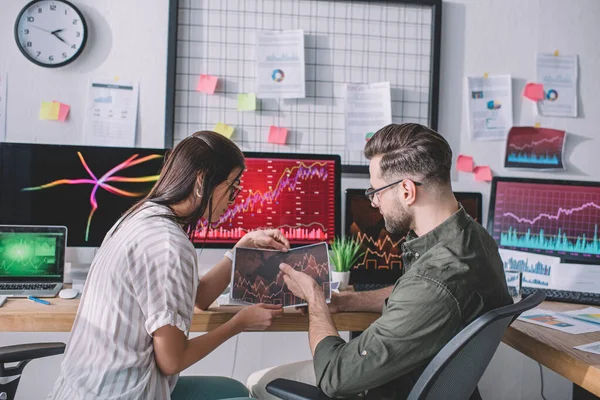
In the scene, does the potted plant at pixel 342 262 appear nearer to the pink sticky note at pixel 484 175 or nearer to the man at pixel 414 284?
the man at pixel 414 284

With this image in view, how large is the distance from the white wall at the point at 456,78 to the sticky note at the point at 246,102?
32cm

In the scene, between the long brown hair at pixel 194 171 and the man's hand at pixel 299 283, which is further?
the man's hand at pixel 299 283

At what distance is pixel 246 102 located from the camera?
7.73ft

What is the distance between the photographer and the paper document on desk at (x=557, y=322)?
1.64m

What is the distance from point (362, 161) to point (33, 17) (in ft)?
4.68

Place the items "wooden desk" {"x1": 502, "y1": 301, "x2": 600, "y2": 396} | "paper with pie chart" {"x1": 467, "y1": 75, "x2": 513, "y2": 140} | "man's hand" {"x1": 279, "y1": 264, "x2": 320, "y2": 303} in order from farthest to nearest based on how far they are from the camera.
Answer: "paper with pie chart" {"x1": 467, "y1": 75, "x2": 513, "y2": 140}, "man's hand" {"x1": 279, "y1": 264, "x2": 320, "y2": 303}, "wooden desk" {"x1": 502, "y1": 301, "x2": 600, "y2": 396}

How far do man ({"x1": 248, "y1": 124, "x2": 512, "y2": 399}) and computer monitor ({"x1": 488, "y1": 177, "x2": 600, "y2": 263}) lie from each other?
1000 millimetres

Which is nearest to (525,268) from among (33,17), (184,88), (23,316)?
(184,88)

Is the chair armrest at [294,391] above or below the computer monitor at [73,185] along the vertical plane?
below

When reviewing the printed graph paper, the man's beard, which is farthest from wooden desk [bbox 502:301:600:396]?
the printed graph paper

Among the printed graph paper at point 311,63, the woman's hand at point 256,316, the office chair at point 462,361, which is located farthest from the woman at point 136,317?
the printed graph paper at point 311,63

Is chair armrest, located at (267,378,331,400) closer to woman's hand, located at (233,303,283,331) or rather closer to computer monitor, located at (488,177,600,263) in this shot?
woman's hand, located at (233,303,283,331)

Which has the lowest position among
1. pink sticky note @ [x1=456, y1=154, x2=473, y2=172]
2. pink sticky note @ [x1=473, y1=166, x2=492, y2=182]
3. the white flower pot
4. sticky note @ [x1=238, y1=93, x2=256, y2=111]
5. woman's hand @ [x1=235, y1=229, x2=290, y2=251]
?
the white flower pot

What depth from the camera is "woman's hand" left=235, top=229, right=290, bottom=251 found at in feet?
5.96
